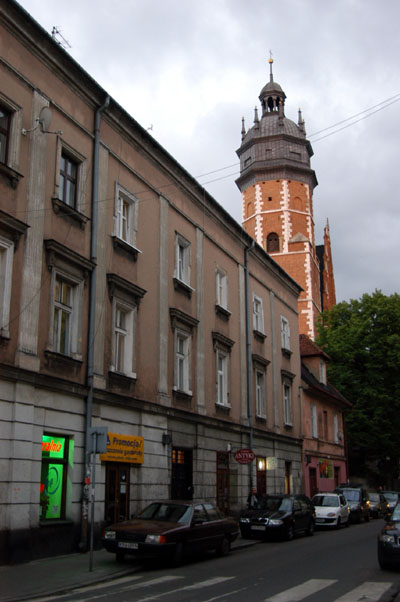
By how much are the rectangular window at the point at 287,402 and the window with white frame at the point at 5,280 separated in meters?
21.1

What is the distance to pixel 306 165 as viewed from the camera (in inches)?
2886

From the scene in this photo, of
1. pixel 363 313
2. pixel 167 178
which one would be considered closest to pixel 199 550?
pixel 167 178

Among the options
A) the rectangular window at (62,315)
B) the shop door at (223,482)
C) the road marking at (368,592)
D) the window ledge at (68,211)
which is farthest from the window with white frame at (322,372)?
the road marking at (368,592)

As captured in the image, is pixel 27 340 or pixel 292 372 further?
pixel 292 372

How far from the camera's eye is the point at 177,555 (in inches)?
539

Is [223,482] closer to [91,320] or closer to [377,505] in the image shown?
[91,320]

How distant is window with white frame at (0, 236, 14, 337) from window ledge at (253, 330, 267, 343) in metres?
→ 16.7

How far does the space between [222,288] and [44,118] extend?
43.1 feet

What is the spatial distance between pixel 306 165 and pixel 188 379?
55.0 m

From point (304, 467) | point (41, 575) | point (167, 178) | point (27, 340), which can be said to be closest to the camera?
point (41, 575)

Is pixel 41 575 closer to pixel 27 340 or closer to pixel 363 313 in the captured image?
pixel 27 340

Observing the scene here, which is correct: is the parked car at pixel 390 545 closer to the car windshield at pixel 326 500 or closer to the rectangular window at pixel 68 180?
the rectangular window at pixel 68 180

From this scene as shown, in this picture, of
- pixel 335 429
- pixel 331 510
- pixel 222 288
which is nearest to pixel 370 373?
pixel 335 429

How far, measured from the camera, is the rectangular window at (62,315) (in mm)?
16228
